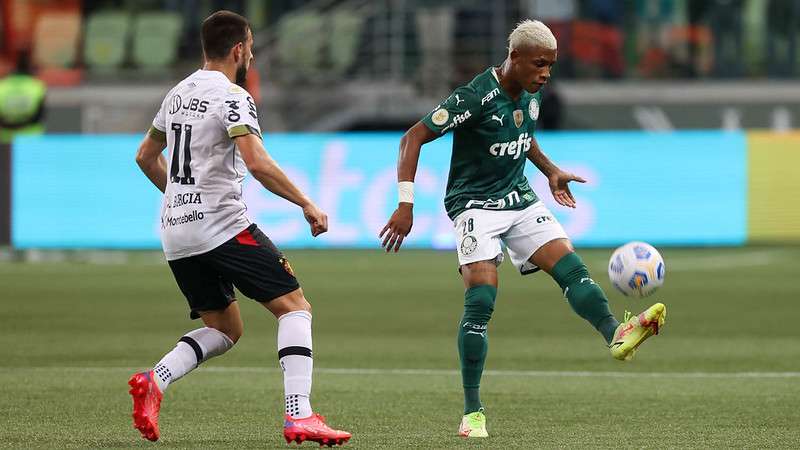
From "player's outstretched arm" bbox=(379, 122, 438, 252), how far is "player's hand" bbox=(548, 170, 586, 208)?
3.46 feet

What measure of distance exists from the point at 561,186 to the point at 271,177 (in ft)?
7.41

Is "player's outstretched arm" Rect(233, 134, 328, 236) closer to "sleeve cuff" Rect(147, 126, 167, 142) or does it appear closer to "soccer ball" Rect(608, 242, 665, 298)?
"sleeve cuff" Rect(147, 126, 167, 142)

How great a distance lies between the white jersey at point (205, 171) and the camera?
692cm

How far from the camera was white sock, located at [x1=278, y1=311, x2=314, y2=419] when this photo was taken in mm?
6836

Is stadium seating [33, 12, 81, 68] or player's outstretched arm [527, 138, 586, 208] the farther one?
stadium seating [33, 12, 81, 68]

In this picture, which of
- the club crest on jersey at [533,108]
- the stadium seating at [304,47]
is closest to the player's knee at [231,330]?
the club crest on jersey at [533,108]

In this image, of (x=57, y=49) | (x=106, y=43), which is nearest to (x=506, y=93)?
(x=106, y=43)

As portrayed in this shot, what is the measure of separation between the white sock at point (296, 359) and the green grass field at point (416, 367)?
15.6 inches

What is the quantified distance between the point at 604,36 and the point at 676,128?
7.19 ft

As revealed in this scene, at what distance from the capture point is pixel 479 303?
7.60 m

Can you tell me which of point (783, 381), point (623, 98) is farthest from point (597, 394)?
point (623, 98)

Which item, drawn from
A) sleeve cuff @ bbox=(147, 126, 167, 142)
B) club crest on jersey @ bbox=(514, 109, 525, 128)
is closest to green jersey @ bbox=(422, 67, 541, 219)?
club crest on jersey @ bbox=(514, 109, 525, 128)

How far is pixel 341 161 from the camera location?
22.5m

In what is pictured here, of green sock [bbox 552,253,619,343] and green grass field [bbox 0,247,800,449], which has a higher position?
green sock [bbox 552,253,619,343]
